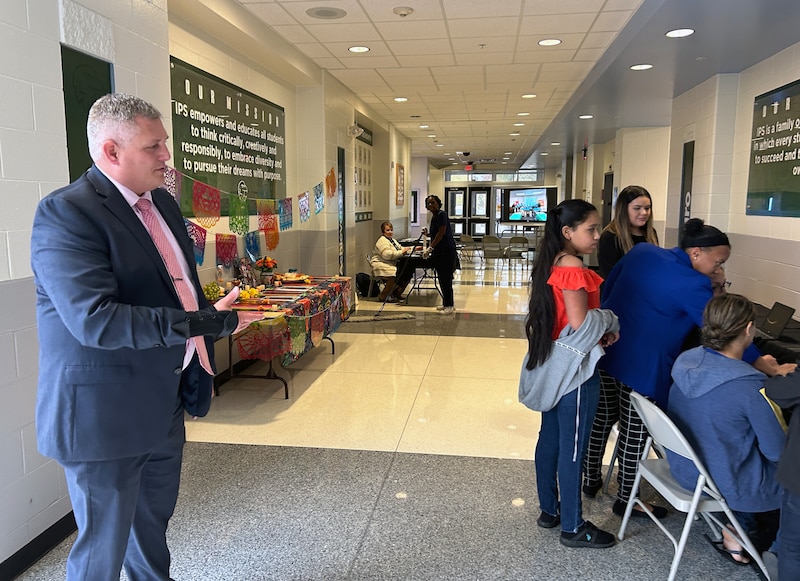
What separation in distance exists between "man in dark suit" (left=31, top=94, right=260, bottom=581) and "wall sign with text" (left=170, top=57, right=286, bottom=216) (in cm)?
261

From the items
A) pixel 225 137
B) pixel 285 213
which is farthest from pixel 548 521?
pixel 285 213

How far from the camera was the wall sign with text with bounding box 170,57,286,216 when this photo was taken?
418 cm

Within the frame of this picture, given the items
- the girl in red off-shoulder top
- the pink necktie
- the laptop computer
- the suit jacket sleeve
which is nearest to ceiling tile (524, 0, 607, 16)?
the laptop computer

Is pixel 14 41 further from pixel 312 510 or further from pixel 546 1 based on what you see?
pixel 546 1

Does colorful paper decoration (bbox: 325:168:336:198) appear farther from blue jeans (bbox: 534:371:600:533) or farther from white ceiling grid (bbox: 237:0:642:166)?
blue jeans (bbox: 534:371:600:533)

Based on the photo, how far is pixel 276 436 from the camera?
3600mm

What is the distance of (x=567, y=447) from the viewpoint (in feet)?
7.59

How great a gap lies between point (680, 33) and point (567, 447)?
335 cm

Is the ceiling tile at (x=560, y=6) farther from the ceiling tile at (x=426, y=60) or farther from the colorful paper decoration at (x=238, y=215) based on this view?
the colorful paper decoration at (x=238, y=215)

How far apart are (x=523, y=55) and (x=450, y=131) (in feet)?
20.8

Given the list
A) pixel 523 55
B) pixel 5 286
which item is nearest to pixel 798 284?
pixel 523 55

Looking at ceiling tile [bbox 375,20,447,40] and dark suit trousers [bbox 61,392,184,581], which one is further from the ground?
ceiling tile [bbox 375,20,447,40]

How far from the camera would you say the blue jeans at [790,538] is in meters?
1.78

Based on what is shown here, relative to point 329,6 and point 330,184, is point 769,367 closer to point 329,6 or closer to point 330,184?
point 329,6
